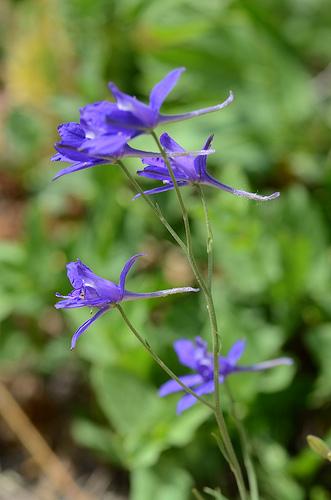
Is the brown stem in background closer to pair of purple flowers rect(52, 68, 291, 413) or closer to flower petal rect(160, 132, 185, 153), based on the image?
pair of purple flowers rect(52, 68, 291, 413)

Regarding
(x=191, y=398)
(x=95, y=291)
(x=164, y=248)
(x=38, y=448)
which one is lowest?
(x=38, y=448)

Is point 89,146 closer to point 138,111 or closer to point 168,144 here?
point 138,111

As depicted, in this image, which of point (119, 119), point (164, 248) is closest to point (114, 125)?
point (119, 119)

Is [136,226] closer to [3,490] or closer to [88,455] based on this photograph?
[88,455]

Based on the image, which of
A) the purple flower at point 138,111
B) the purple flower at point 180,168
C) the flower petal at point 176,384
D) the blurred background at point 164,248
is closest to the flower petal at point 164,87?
the purple flower at point 138,111

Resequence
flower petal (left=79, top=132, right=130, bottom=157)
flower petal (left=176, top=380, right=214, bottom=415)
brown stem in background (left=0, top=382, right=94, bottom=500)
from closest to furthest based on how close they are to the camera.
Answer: flower petal (left=79, top=132, right=130, bottom=157) < flower petal (left=176, top=380, right=214, bottom=415) < brown stem in background (left=0, top=382, right=94, bottom=500)

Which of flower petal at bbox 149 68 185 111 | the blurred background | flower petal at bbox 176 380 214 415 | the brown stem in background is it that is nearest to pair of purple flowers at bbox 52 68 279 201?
flower petal at bbox 149 68 185 111
